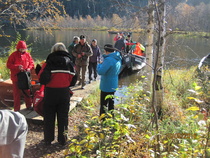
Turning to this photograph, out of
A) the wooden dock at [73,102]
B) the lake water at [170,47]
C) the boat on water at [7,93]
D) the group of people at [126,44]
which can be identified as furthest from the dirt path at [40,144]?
the group of people at [126,44]

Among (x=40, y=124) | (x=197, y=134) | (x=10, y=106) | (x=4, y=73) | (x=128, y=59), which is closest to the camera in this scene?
(x=197, y=134)

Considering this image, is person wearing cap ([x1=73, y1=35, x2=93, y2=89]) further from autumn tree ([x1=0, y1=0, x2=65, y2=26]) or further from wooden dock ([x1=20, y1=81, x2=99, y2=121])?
autumn tree ([x1=0, y1=0, x2=65, y2=26])

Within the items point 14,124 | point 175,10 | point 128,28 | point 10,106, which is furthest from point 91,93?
point 14,124

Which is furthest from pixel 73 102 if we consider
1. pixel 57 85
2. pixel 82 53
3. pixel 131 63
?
pixel 131 63

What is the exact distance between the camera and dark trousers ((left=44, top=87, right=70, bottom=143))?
3.22 m

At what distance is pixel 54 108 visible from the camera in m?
3.32

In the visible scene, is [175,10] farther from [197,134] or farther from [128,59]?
[128,59]

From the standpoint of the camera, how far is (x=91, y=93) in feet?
20.5

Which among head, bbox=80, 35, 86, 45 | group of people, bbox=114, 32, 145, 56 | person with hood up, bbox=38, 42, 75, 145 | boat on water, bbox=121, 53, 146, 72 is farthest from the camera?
boat on water, bbox=121, 53, 146, 72

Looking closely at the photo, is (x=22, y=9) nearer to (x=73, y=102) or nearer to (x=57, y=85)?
(x=73, y=102)

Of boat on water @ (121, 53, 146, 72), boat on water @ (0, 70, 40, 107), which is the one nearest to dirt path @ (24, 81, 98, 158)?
boat on water @ (0, 70, 40, 107)

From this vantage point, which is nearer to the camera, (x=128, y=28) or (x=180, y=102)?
(x=128, y=28)

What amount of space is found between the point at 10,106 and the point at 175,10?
4072 mm

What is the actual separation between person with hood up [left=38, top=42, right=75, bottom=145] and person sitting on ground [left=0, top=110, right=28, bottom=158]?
1750 millimetres
